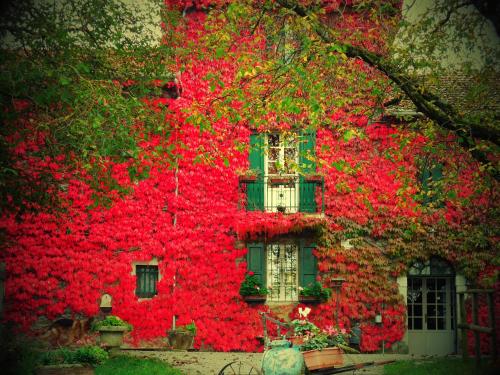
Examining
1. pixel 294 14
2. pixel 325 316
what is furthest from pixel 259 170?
pixel 294 14

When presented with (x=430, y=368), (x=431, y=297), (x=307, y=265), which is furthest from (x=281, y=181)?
(x=430, y=368)

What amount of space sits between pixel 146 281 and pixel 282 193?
4566mm

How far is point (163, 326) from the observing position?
13641 millimetres

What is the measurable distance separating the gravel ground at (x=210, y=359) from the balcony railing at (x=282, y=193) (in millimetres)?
3994

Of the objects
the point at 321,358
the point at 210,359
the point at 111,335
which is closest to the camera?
the point at 321,358

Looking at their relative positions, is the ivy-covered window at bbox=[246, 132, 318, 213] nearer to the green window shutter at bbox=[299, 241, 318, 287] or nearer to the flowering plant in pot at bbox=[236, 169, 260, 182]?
the flowering plant in pot at bbox=[236, 169, 260, 182]

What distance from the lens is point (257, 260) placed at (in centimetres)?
1401

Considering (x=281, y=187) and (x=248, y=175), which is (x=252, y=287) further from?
(x=248, y=175)

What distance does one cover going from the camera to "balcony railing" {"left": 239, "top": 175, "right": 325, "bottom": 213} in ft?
46.4

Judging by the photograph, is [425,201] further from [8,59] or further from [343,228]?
[8,59]

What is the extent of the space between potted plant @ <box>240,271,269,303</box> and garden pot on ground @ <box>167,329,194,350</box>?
179 centimetres

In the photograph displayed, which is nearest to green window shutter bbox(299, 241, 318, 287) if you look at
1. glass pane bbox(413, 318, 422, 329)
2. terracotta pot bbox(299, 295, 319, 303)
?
terracotta pot bbox(299, 295, 319, 303)

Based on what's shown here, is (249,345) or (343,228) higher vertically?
(343,228)

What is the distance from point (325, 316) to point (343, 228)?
8.10 ft
